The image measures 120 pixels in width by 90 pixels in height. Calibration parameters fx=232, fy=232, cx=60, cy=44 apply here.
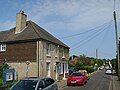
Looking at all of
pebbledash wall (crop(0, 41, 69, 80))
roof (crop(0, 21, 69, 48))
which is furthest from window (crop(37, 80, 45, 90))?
roof (crop(0, 21, 69, 48))

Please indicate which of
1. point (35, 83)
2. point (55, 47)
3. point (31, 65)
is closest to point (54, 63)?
point (55, 47)

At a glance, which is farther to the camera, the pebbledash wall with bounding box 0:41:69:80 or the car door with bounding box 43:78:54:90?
the pebbledash wall with bounding box 0:41:69:80

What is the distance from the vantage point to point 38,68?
26281 millimetres

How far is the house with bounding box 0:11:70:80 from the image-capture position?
26.7 m

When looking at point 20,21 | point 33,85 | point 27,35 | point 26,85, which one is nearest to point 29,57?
point 27,35

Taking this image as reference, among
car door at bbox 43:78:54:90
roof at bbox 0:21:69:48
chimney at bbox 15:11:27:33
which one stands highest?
chimney at bbox 15:11:27:33

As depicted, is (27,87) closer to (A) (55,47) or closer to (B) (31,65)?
(B) (31,65)

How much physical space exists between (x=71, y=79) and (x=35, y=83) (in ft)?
45.8

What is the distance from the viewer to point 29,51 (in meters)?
27.4

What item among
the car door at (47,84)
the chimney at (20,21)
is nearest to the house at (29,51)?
the chimney at (20,21)

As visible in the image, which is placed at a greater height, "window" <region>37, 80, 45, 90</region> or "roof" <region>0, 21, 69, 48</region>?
"roof" <region>0, 21, 69, 48</region>

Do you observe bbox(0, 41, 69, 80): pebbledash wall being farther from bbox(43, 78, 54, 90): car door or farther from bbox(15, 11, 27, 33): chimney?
bbox(43, 78, 54, 90): car door

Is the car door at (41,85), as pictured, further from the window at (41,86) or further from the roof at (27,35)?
the roof at (27,35)

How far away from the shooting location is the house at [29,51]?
26.7 m
